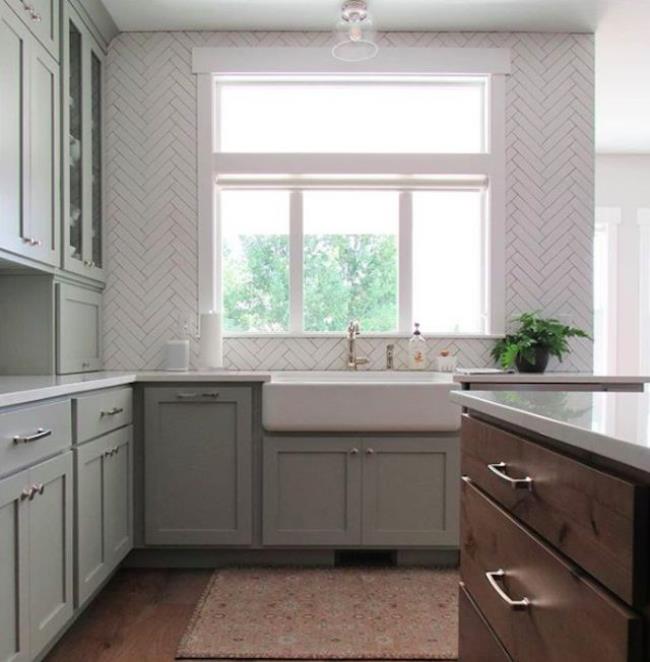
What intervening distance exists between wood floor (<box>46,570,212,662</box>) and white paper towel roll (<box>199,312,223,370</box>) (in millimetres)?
1015

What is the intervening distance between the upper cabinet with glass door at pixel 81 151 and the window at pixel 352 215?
2.06ft

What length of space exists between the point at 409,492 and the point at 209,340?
127 centimetres

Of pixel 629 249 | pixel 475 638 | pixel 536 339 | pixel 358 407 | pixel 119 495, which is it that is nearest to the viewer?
pixel 475 638

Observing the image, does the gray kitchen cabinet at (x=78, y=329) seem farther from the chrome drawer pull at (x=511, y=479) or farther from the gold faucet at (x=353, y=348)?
the chrome drawer pull at (x=511, y=479)

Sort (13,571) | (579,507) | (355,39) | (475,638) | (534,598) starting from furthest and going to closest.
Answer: (355,39), (13,571), (475,638), (534,598), (579,507)

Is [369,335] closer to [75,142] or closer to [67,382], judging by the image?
[67,382]

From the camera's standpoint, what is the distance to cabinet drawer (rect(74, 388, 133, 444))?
1938 mm

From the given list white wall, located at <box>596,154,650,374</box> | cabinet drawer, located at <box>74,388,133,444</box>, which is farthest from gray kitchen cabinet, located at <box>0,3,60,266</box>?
white wall, located at <box>596,154,650,374</box>

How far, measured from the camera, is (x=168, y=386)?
8.34ft

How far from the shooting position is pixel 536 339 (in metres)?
2.86

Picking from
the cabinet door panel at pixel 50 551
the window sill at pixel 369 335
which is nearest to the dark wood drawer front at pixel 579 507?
the cabinet door panel at pixel 50 551

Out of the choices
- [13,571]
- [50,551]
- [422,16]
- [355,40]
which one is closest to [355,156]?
[355,40]

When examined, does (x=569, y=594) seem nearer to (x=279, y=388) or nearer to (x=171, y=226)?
(x=279, y=388)

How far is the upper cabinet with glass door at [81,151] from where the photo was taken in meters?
2.51
